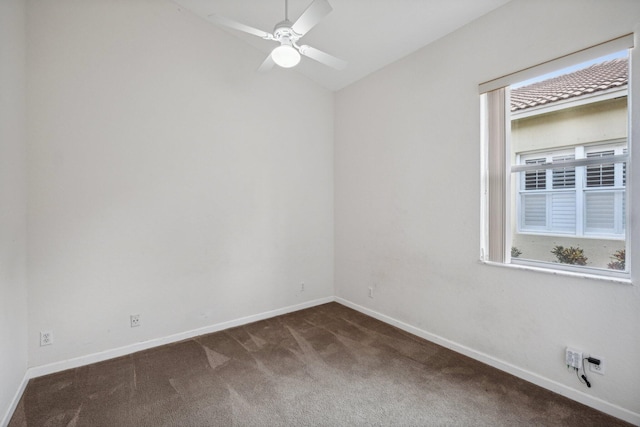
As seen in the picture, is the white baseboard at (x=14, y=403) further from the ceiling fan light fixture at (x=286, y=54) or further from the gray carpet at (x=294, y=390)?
the ceiling fan light fixture at (x=286, y=54)

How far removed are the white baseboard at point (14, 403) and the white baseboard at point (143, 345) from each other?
95 mm

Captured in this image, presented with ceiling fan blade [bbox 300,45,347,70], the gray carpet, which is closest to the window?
the gray carpet

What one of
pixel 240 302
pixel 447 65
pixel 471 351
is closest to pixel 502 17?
pixel 447 65

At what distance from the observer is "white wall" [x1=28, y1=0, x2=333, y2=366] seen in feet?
8.12

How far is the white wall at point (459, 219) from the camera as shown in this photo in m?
1.95

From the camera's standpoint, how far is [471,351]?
8.75 feet

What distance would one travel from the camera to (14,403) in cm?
204

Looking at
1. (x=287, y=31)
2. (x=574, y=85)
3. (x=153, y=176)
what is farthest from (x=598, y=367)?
(x=153, y=176)

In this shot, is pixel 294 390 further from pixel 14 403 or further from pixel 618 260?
pixel 618 260

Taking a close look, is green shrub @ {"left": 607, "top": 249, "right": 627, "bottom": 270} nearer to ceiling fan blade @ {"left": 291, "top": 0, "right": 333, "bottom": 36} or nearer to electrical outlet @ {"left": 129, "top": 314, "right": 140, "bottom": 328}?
ceiling fan blade @ {"left": 291, "top": 0, "right": 333, "bottom": 36}

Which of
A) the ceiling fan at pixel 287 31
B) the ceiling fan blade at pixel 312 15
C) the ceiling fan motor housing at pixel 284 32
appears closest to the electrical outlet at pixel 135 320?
the ceiling fan at pixel 287 31

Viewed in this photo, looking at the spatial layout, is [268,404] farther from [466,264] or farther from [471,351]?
[466,264]

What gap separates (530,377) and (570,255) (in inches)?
40.1

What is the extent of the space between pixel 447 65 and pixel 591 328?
8.18 feet
